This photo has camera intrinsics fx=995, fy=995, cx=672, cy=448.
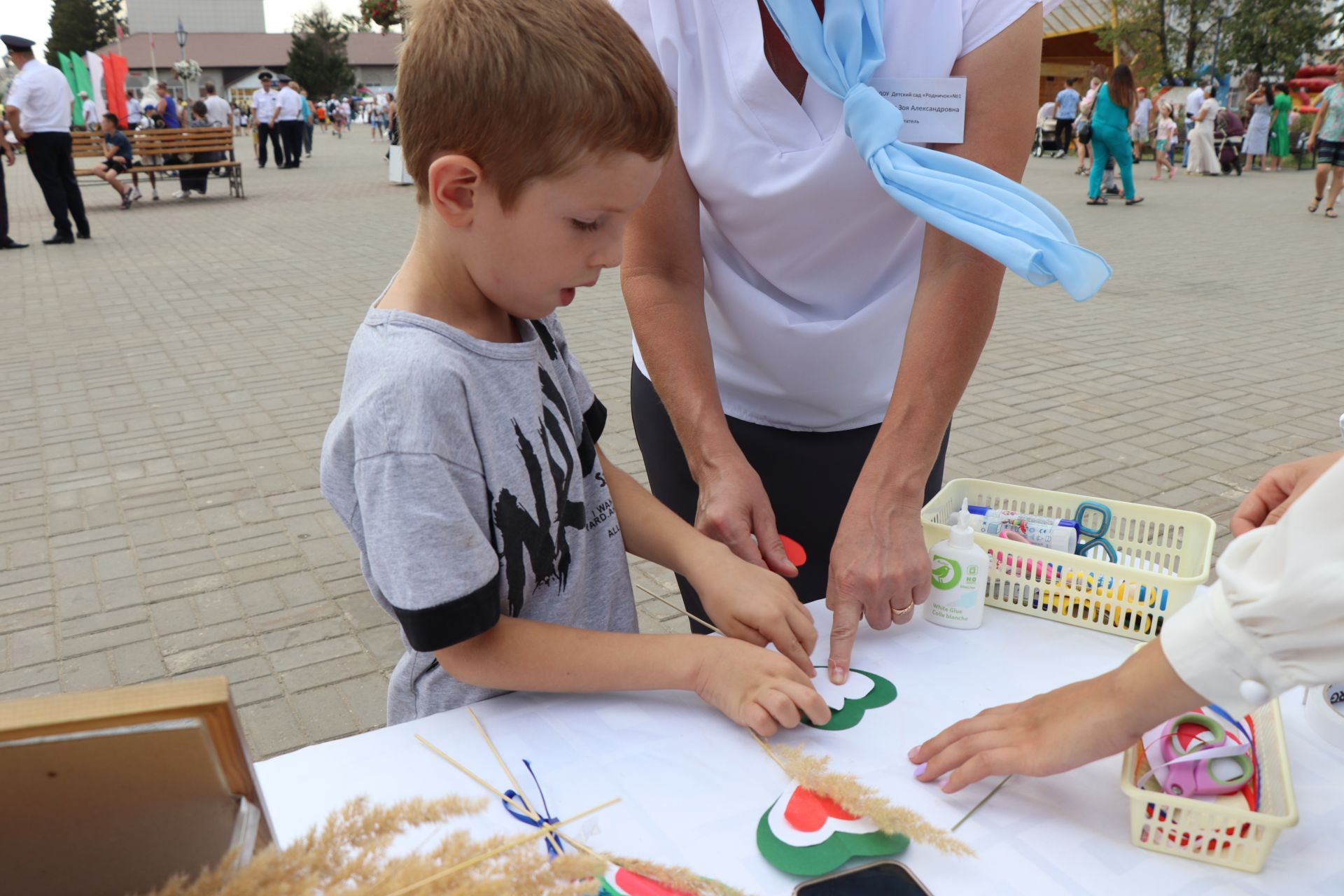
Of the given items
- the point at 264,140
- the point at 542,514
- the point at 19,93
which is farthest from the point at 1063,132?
the point at 542,514

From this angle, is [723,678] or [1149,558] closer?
[723,678]

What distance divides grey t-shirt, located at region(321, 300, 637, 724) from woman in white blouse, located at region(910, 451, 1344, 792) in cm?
53

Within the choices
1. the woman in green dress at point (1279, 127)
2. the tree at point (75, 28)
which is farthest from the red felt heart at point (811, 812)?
the tree at point (75, 28)

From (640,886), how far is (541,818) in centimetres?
17

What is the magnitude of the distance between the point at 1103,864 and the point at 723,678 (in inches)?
16.8

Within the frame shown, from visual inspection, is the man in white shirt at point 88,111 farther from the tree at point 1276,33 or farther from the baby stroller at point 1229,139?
the tree at point 1276,33

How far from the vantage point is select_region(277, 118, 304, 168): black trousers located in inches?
746

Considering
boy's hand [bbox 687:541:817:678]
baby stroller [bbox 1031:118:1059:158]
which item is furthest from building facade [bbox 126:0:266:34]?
boy's hand [bbox 687:541:817:678]

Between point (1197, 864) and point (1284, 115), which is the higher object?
point (1284, 115)

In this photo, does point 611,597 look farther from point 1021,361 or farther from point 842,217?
point 1021,361

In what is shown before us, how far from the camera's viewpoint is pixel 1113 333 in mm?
6594

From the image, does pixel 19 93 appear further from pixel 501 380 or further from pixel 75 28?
pixel 75 28

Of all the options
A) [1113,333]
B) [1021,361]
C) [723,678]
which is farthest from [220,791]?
[1113,333]

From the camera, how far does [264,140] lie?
1961 cm
